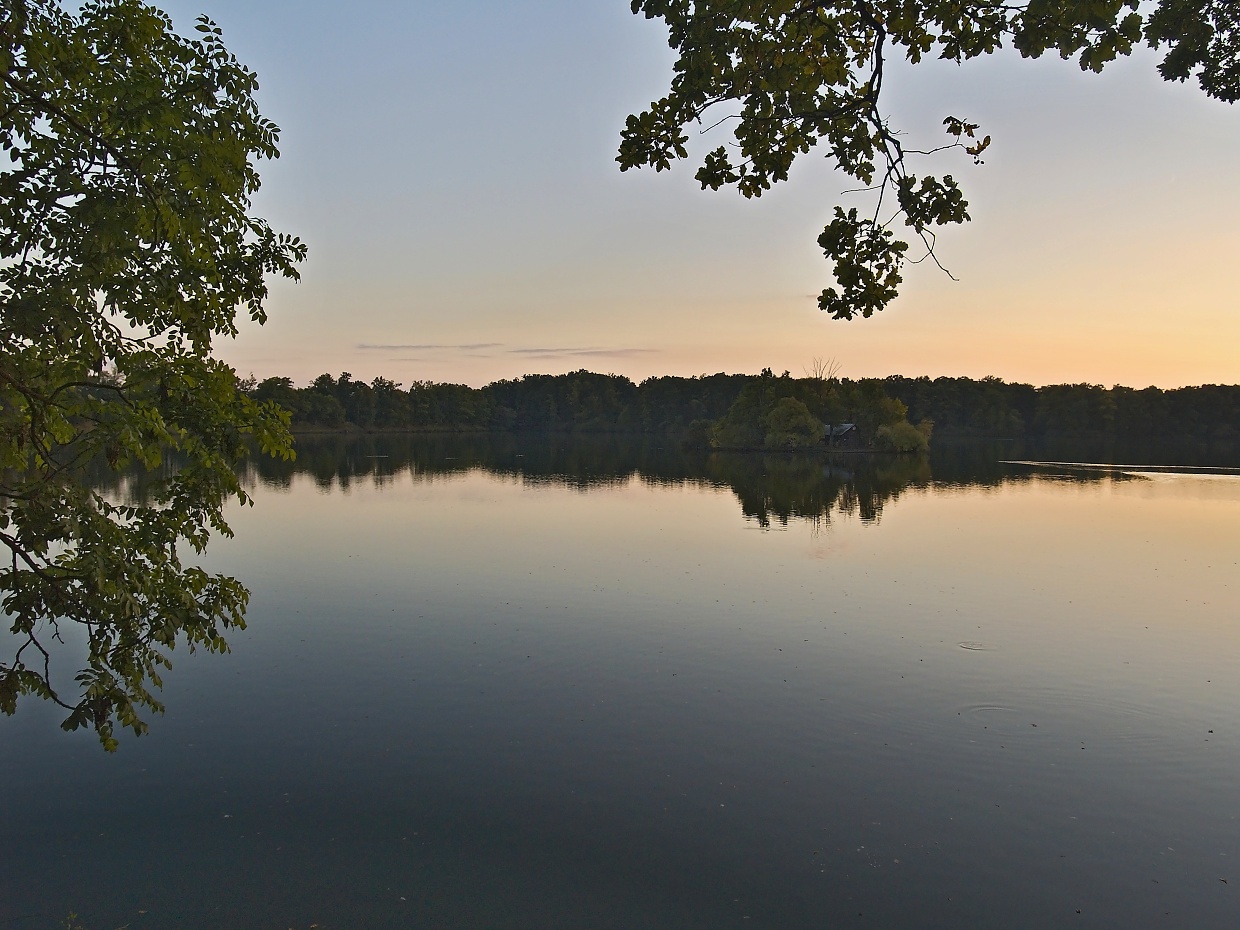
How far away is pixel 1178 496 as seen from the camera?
1880 inches

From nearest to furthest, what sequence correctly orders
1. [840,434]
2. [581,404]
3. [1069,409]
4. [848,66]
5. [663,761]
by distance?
[848,66] → [663,761] → [840,434] → [1069,409] → [581,404]

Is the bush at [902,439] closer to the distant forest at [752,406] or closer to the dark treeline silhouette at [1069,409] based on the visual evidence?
the distant forest at [752,406]

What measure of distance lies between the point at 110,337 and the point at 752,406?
9816 cm

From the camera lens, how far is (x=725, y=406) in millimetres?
169625

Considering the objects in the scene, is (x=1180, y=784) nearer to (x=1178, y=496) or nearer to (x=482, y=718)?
(x=482, y=718)

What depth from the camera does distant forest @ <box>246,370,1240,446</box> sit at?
10762 cm

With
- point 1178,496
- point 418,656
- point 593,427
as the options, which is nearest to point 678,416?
point 593,427

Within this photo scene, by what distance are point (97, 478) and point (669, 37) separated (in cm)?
5367

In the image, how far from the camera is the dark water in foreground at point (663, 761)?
8.40m

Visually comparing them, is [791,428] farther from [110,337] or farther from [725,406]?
[110,337]

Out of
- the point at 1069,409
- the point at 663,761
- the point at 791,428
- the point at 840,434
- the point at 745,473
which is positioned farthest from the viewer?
the point at 1069,409

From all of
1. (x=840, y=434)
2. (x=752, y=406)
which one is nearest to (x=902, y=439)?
(x=840, y=434)

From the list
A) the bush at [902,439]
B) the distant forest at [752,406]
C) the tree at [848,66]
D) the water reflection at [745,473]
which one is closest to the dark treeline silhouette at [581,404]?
the distant forest at [752,406]

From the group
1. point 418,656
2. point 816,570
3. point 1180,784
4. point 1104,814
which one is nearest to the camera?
point 1104,814
